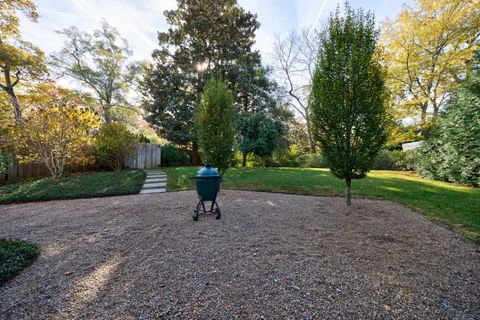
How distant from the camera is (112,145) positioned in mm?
8758

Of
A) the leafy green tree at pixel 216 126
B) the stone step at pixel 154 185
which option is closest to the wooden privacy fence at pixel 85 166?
the stone step at pixel 154 185

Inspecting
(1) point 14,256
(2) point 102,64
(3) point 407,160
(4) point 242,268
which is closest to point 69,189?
(1) point 14,256

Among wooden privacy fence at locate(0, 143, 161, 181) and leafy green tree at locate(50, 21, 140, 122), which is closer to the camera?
wooden privacy fence at locate(0, 143, 161, 181)

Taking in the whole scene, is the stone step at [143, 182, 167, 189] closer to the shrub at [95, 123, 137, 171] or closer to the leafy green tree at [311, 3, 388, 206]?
the shrub at [95, 123, 137, 171]

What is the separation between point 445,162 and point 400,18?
785cm

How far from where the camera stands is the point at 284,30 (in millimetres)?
17719

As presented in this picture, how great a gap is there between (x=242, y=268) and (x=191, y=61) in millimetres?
14424

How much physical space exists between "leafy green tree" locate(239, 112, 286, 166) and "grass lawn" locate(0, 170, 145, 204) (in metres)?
6.27

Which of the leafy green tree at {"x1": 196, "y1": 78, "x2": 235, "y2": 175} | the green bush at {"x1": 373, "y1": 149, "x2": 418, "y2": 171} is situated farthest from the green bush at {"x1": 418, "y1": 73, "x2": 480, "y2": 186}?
the leafy green tree at {"x1": 196, "y1": 78, "x2": 235, "y2": 175}

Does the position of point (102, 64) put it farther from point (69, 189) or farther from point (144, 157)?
point (69, 189)

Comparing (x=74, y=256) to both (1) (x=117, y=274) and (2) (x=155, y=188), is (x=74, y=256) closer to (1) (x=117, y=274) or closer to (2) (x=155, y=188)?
(1) (x=117, y=274)

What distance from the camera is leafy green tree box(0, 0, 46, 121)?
365 inches

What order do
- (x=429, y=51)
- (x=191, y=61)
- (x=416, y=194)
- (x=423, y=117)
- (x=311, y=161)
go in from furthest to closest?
(x=311, y=161), (x=191, y=61), (x=423, y=117), (x=429, y=51), (x=416, y=194)

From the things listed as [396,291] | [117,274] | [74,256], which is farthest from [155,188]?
[396,291]
